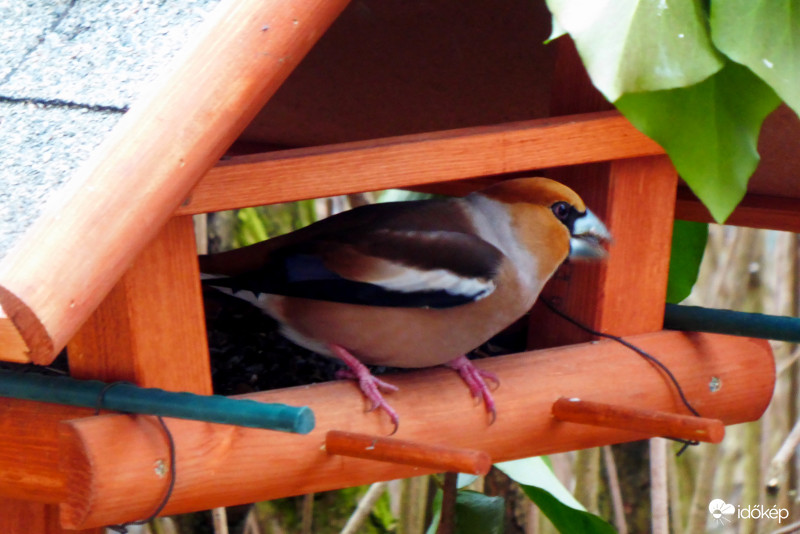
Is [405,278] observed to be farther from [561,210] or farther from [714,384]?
[714,384]

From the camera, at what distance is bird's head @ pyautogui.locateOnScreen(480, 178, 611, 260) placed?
1414 millimetres

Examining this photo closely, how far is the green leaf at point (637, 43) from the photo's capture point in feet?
3.57

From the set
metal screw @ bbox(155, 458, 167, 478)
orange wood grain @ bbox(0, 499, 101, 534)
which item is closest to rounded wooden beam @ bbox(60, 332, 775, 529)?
metal screw @ bbox(155, 458, 167, 478)

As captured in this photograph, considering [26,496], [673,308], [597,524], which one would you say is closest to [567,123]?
[673,308]

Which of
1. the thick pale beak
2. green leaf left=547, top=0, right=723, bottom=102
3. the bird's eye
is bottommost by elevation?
the thick pale beak

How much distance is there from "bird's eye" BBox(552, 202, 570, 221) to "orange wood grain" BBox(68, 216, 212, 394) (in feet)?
1.82

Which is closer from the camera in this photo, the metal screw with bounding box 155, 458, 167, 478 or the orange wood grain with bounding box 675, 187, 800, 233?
the metal screw with bounding box 155, 458, 167, 478

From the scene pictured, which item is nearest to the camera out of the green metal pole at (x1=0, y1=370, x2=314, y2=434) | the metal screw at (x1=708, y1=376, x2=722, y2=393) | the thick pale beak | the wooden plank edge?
the wooden plank edge

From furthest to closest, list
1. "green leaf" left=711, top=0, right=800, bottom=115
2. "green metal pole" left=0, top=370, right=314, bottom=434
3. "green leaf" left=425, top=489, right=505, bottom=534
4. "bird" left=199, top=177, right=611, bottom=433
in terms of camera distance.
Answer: "green leaf" left=425, top=489, right=505, bottom=534, "bird" left=199, top=177, right=611, bottom=433, "green leaf" left=711, top=0, right=800, bottom=115, "green metal pole" left=0, top=370, right=314, bottom=434

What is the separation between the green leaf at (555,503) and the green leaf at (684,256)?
432mm

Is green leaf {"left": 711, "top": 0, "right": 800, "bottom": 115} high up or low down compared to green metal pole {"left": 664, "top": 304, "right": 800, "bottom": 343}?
up

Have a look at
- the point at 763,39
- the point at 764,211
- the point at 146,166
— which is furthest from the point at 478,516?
the point at 146,166

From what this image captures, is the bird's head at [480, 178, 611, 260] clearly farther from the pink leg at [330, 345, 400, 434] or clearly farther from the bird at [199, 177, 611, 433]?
the pink leg at [330, 345, 400, 434]

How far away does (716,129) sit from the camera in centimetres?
132
